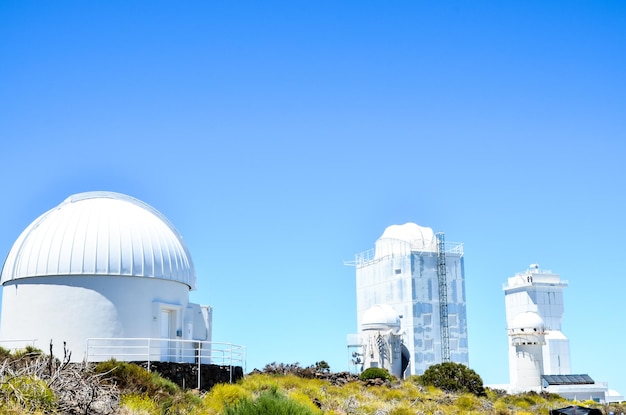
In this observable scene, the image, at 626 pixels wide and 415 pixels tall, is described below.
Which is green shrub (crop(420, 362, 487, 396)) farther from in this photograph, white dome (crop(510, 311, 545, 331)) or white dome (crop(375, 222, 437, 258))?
white dome (crop(375, 222, 437, 258))

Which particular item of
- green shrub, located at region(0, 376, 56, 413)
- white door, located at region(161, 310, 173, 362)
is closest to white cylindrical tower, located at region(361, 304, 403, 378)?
white door, located at region(161, 310, 173, 362)

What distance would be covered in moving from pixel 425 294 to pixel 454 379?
80.5 ft

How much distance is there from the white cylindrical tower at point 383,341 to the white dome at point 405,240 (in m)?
10.5

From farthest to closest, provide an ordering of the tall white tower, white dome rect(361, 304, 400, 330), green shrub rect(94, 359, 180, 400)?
1. the tall white tower
2. white dome rect(361, 304, 400, 330)
3. green shrub rect(94, 359, 180, 400)

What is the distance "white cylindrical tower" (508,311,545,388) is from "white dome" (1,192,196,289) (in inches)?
1238

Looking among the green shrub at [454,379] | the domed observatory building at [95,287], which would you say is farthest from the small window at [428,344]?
the domed observatory building at [95,287]

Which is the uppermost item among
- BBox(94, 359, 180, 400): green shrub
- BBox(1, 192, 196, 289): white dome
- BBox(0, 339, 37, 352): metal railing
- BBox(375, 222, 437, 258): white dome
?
BBox(375, 222, 437, 258): white dome

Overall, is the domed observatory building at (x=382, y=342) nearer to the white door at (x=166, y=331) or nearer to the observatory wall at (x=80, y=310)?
the white door at (x=166, y=331)

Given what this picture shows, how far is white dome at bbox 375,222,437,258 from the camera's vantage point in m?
57.8

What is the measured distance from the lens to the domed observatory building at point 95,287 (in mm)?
21547

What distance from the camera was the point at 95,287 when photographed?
854 inches

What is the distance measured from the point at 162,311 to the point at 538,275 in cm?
5587

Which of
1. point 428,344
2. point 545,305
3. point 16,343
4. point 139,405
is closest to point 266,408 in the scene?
point 139,405

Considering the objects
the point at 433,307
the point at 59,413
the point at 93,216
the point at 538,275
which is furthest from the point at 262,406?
the point at 538,275
